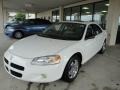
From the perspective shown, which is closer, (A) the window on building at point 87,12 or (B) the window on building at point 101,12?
(B) the window on building at point 101,12

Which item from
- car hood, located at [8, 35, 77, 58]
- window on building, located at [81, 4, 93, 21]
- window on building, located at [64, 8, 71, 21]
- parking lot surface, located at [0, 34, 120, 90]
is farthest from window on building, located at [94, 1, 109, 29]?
car hood, located at [8, 35, 77, 58]

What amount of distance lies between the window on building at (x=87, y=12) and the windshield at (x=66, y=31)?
16.5ft

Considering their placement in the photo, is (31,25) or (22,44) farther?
(31,25)

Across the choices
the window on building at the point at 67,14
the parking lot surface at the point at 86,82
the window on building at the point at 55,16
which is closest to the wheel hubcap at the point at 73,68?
the parking lot surface at the point at 86,82

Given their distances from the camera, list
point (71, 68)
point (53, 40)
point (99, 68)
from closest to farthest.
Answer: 1. point (71, 68)
2. point (53, 40)
3. point (99, 68)

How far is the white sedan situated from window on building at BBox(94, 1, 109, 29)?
4.31m

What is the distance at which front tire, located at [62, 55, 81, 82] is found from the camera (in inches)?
106

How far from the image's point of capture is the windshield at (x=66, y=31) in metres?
3.29

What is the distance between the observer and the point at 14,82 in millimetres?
2895

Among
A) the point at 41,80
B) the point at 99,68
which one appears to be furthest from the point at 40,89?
the point at 99,68

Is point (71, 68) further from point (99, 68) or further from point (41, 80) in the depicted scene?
point (99, 68)

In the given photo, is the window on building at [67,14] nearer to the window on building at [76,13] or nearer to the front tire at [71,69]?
the window on building at [76,13]

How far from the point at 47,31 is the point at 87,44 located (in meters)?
1.22

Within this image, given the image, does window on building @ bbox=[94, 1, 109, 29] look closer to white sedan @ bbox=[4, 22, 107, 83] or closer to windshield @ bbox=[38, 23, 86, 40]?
windshield @ bbox=[38, 23, 86, 40]
